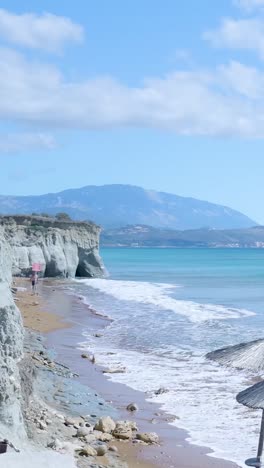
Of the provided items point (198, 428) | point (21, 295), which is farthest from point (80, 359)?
point (21, 295)

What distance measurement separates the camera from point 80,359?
23.7 metres

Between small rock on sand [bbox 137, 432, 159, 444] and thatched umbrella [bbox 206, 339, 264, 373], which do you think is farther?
small rock on sand [bbox 137, 432, 159, 444]

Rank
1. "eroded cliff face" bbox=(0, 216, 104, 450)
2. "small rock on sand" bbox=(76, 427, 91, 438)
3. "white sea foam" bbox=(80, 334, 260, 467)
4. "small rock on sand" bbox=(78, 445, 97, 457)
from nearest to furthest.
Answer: "small rock on sand" bbox=(78, 445, 97, 457) < "small rock on sand" bbox=(76, 427, 91, 438) < "white sea foam" bbox=(80, 334, 260, 467) < "eroded cliff face" bbox=(0, 216, 104, 450)

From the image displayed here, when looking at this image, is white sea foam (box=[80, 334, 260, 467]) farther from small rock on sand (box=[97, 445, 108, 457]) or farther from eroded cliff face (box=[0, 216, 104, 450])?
eroded cliff face (box=[0, 216, 104, 450])

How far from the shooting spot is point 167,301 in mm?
45781

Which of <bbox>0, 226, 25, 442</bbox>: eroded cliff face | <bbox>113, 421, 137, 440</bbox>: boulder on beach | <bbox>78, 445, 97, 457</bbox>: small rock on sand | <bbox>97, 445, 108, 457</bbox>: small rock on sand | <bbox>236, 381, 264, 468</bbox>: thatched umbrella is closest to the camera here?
<bbox>0, 226, 25, 442</bbox>: eroded cliff face

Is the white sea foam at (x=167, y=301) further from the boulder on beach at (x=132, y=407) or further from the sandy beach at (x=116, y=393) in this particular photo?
the boulder on beach at (x=132, y=407)

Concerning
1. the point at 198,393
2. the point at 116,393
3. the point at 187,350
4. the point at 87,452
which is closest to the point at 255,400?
the point at 87,452

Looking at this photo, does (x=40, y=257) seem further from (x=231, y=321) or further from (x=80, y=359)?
(x=80, y=359)

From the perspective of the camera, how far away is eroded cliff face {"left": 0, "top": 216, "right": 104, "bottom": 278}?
5934 centimetres

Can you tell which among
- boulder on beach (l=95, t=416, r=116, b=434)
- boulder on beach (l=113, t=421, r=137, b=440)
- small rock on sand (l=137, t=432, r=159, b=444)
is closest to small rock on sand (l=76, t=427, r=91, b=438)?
boulder on beach (l=95, t=416, r=116, b=434)

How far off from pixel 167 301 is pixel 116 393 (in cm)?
2667

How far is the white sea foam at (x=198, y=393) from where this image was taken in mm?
15383

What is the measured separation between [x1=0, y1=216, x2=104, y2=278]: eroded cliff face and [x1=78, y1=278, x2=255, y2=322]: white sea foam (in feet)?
11.3
